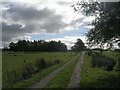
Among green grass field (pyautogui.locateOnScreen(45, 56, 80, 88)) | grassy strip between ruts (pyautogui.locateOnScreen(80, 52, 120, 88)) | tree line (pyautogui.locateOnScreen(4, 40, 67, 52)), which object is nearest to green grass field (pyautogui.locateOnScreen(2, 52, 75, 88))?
green grass field (pyautogui.locateOnScreen(45, 56, 80, 88))

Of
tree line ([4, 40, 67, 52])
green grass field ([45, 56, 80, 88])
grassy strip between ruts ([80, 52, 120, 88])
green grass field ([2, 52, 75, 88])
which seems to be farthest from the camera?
tree line ([4, 40, 67, 52])

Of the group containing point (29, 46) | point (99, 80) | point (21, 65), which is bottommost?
point (99, 80)

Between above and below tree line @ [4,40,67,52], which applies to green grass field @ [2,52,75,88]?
below

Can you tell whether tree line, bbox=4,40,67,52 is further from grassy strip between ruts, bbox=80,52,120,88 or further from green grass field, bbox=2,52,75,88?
grassy strip between ruts, bbox=80,52,120,88

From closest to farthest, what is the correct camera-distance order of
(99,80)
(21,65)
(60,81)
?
(60,81) < (99,80) < (21,65)

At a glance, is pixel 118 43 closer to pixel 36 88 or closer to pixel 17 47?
pixel 36 88

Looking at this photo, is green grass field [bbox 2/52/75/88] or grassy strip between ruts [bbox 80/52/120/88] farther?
green grass field [bbox 2/52/75/88]

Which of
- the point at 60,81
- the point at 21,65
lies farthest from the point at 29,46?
the point at 60,81

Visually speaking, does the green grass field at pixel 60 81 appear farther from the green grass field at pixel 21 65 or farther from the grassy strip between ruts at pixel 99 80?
the green grass field at pixel 21 65

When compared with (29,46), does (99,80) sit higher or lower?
lower

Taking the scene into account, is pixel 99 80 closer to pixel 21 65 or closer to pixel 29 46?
pixel 21 65

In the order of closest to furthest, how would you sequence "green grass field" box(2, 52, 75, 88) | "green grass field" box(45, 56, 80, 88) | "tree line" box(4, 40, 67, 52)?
"green grass field" box(45, 56, 80, 88), "green grass field" box(2, 52, 75, 88), "tree line" box(4, 40, 67, 52)

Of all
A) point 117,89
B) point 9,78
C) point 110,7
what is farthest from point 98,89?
point 9,78

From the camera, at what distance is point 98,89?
27.0 feet
